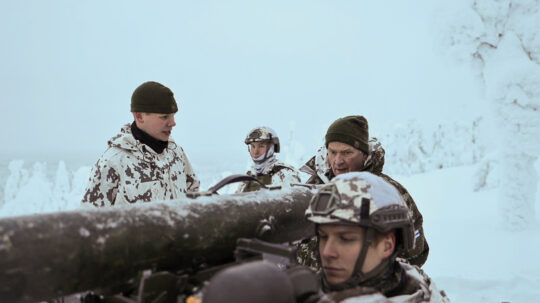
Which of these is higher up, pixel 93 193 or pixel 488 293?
pixel 93 193

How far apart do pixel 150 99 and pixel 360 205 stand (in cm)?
249

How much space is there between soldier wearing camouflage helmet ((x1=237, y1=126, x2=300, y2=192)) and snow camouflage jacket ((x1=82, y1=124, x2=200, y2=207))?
1683mm

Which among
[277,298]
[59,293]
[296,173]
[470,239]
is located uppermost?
[277,298]

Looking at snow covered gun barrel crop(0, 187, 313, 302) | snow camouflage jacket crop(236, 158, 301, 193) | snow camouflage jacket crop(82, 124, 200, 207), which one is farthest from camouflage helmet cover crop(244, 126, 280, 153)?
snow covered gun barrel crop(0, 187, 313, 302)

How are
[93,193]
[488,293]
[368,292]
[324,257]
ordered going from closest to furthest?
1. [368,292]
2. [324,257]
3. [93,193]
4. [488,293]

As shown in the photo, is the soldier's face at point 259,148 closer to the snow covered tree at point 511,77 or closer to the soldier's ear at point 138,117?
the soldier's ear at point 138,117

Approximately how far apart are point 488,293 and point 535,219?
17.0ft

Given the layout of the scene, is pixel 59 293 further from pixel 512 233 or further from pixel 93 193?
pixel 512 233

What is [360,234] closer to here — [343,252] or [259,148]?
[343,252]

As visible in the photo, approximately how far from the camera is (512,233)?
12.0 m

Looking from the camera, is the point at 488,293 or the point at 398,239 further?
the point at 488,293

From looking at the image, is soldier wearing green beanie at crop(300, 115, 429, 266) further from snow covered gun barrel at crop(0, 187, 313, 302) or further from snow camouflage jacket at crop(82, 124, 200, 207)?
snow covered gun barrel at crop(0, 187, 313, 302)

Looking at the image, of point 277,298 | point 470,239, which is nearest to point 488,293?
point 470,239

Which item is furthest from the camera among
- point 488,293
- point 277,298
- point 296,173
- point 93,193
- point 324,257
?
point 488,293
